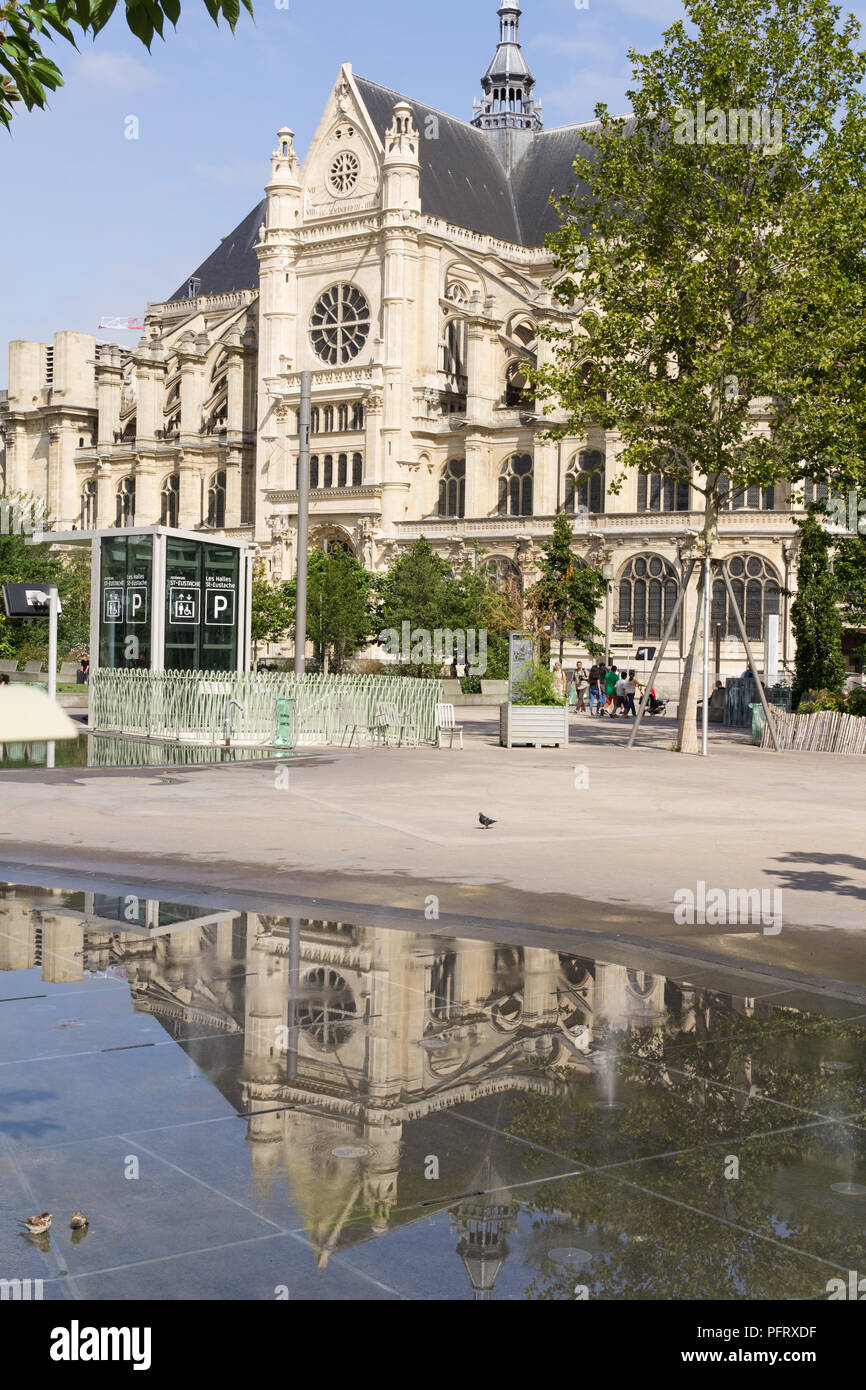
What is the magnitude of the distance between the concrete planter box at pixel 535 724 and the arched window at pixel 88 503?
65537 mm

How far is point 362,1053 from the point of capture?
6113 mm

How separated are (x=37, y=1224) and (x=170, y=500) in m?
78.9

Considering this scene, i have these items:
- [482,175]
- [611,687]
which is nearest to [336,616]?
[611,687]

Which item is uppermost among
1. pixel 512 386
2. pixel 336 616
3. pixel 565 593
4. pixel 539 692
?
pixel 512 386

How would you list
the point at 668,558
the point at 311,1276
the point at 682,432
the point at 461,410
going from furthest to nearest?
the point at 461,410 → the point at 668,558 → the point at 682,432 → the point at 311,1276

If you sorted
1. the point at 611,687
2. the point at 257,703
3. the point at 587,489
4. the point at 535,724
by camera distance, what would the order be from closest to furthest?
the point at 257,703 → the point at 535,724 → the point at 611,687 → the point at 587,489

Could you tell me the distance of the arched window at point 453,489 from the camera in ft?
220

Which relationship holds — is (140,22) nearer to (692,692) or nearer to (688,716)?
(688,716)

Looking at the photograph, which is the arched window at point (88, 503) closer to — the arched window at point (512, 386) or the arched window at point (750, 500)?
the arched window at point (512, 386)

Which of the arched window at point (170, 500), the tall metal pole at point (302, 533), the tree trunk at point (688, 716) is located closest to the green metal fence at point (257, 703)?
the tall metal pole at point (302, 533)

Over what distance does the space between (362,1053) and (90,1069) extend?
1.17 metres

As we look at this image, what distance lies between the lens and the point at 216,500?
78.2 meters
